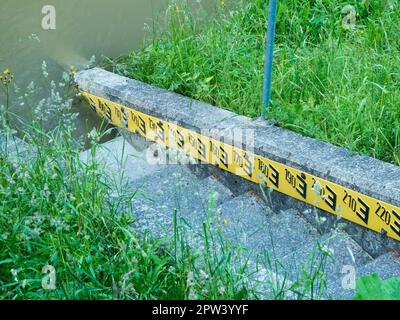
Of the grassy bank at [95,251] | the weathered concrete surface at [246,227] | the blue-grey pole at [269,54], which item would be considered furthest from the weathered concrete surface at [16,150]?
the blue-grey pole at [269,54]

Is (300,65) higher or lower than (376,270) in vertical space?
higher

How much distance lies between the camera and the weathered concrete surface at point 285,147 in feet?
13.7

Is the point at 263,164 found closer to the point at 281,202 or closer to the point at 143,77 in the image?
the point at 281,202

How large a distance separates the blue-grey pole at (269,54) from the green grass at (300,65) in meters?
Answer: 0.09

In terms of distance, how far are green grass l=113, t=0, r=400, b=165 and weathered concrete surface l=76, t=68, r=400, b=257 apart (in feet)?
0.35

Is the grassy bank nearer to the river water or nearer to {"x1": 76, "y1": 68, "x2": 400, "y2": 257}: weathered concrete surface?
{"x1": 76, "y1": 68, "x2": 400, "y2": 257}: weathered concrete surface

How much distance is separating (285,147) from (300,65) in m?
0.84

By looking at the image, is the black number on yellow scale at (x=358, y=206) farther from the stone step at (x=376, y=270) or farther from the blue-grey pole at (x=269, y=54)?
the blue-grey pole at (x=269, y=54)

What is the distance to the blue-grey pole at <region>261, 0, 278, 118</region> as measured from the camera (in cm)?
458

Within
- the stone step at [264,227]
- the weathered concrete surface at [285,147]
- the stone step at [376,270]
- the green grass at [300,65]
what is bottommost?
the stone step at [264,227]

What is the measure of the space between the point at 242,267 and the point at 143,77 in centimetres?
243

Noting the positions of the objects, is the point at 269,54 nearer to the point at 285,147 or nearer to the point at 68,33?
the point at 285,147

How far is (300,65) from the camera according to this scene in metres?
5.16

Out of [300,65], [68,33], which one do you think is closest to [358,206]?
[300,65]
